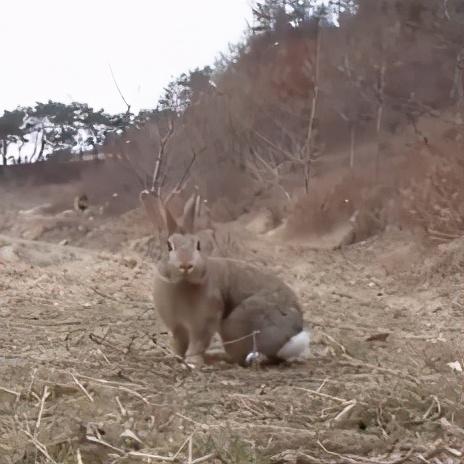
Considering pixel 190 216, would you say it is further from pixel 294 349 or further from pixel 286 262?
pixel 286 262

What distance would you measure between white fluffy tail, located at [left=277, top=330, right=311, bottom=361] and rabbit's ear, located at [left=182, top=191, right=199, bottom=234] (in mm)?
550

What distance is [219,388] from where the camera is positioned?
2.29 m

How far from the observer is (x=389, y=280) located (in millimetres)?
6270

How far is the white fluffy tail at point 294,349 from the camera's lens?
2877 mm

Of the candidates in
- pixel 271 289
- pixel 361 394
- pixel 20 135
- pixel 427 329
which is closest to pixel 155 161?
pixel 20 135

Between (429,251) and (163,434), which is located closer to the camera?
(163,434)

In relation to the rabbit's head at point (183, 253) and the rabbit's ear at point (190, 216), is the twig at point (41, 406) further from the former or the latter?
the rabbit's ear at point (190, 216)

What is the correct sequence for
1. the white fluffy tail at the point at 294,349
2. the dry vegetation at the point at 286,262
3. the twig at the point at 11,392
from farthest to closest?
the white fluffy tail at the point at 294,349 → the twig at the point at 11,392 → the dry vegetation at the point at 286,262

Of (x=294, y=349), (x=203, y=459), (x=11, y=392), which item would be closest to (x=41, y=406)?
(x=11, y=392)

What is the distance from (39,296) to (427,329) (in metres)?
2.24

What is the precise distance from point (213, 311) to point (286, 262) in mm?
4473

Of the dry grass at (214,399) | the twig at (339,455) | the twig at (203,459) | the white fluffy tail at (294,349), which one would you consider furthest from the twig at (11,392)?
the white fluffy tail at (294,349)

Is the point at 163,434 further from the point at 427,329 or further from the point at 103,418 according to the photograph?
the point at 427,329

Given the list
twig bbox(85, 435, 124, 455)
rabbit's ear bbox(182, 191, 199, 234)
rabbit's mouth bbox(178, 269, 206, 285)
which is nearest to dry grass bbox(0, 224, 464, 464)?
twig bbox(85, 435, 124, 455)
